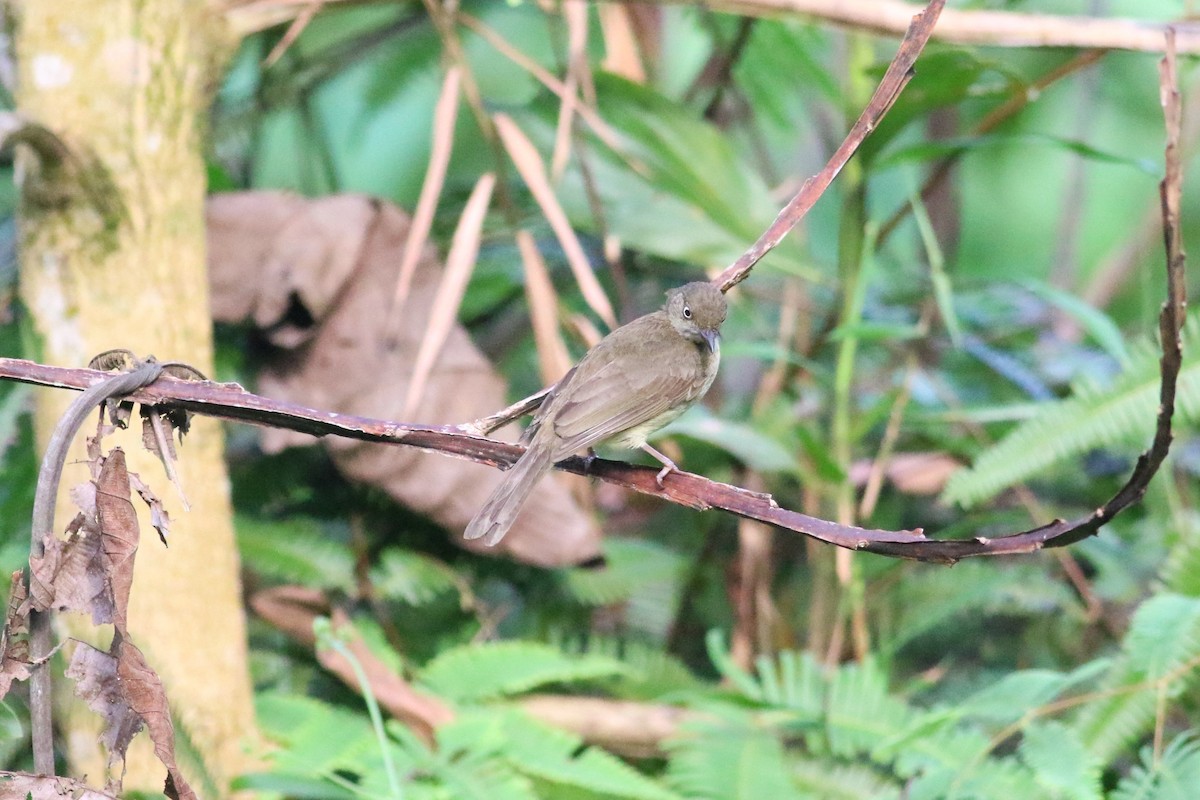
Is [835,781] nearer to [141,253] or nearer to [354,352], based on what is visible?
[354,352]

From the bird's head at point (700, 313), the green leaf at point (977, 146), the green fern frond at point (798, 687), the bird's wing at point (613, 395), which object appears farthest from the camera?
the green leaf at point (977, 146)

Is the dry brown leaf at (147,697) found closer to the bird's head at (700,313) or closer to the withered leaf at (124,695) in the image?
the withered leaf at (124,695)

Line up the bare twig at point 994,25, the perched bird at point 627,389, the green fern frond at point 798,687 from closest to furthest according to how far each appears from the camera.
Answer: the perched bird at point 627,389 < the bare twig at point 994,25 < the green fern frond at point 798,687

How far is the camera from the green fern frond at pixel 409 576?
3299 mm

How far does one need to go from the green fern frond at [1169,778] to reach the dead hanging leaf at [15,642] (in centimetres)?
186

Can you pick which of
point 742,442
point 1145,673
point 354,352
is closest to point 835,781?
point 1145,673

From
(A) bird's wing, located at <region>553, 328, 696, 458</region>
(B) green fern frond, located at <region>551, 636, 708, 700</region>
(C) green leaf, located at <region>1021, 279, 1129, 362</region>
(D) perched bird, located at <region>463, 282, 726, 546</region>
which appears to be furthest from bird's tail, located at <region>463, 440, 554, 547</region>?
(C) green leaf, located at <region>1021, 279, 1129, 362</region>

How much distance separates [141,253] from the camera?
2.52 metres

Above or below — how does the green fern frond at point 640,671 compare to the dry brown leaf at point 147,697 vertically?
above

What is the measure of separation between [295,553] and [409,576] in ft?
1.06

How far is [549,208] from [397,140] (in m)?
2.88

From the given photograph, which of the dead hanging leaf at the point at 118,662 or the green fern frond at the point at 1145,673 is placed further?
the green fern frond at the point at 1145,673

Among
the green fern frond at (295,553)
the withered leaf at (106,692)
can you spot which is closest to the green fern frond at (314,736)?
the green fern frond at (295,553)

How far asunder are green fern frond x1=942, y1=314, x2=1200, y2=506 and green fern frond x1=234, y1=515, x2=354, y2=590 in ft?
5.44
